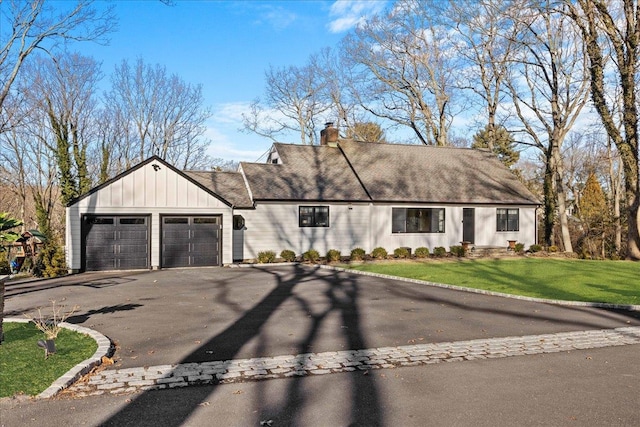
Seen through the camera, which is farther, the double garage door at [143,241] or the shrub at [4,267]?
the double garage door at [143,241]

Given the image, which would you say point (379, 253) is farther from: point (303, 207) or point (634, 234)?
point (634, 234)

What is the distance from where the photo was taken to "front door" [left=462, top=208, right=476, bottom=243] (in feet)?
92.1

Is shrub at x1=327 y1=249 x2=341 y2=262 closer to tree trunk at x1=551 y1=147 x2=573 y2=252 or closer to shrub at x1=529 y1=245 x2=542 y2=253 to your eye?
shrub at x1=529 y1=245 x2=542 y2=253

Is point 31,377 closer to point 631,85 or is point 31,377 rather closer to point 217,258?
point 217,258

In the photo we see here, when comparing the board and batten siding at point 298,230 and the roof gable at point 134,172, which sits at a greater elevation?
the roof gable at point 134,172

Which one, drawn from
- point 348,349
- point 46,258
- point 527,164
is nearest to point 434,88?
point 527,164

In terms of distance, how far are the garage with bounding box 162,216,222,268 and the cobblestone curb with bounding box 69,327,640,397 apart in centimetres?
1514

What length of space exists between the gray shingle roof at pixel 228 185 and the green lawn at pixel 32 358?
15221 millimetres

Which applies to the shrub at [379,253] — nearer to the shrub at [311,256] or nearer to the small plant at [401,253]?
the small plant at [401,253]

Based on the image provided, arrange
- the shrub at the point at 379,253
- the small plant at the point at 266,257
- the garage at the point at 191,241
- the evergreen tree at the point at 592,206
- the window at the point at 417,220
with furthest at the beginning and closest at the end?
the evergreen tree at the point at 592,206
the window at the point at 417,220
the shrub at the point at 379,253
the small plant at the point at 266,257
the garage at the point at 191,241

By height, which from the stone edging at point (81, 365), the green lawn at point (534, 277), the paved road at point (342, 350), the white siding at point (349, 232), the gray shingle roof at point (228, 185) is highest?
the gray shingle roof at point (228, 185)

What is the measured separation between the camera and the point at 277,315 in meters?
10.6

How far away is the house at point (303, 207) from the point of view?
20547 mm

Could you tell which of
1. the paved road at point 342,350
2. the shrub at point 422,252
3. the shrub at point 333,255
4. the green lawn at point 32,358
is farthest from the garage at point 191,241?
the green lawn at point 32,358
